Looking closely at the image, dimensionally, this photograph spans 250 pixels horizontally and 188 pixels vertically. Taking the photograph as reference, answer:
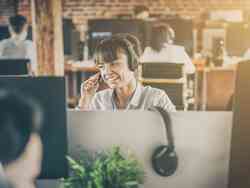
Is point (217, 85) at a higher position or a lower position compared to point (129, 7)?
lower

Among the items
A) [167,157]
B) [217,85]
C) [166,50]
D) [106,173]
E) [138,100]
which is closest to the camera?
[106,173]

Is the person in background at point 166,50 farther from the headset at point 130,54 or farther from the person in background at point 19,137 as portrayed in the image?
the person in background at point 19,137

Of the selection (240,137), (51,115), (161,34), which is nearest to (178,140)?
(240,137)

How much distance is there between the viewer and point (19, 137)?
1.01 m

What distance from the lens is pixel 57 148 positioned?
3.40 ft

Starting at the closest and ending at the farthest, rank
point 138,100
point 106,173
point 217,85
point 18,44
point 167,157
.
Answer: point 106,173
point 167,157
point 138,100
point 18,44
point 217,85

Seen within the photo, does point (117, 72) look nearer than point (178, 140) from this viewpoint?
No

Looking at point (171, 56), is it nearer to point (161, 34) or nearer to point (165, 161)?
point (161, 34)

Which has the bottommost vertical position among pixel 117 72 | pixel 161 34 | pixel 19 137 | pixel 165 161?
pixel 165 161

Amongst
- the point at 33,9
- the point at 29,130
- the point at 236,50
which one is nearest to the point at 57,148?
the point at 29,130

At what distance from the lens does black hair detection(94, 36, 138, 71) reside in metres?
1.26

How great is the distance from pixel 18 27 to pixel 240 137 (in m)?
1.09

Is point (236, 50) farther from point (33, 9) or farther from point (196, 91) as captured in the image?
point (33, 9)

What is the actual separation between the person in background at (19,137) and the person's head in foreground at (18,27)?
0.68 m
